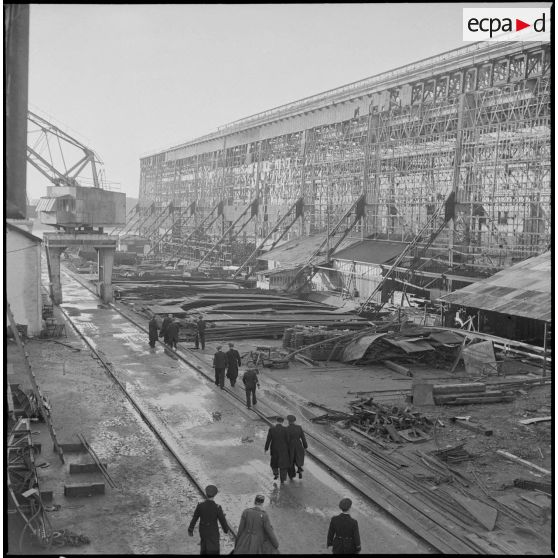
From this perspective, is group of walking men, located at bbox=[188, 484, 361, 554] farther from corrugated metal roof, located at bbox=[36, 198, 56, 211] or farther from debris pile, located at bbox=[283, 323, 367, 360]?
corrugated metal roof, located at bbox=[36, 198, 56, 211]

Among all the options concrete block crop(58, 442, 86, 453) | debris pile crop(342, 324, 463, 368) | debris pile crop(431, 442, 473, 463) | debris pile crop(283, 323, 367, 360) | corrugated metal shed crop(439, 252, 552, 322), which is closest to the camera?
debris pile crop(431, 442, 473, 463)

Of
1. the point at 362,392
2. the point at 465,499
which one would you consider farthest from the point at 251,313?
the point at 465,499

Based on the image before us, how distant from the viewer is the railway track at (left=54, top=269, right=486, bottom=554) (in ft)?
29.5

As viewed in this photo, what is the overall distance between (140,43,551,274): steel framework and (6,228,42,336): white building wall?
18097 mm

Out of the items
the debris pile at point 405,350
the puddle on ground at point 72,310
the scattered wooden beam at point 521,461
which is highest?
the puddle on ground at point 72,310

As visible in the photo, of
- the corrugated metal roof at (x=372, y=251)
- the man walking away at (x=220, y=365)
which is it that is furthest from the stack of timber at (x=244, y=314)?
the man walking away at (x=220, y=365)

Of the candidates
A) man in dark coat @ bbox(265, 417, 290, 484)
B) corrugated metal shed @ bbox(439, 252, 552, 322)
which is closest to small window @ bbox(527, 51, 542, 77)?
corrugated metal shed @ bbox(439, 252, 552, 322)

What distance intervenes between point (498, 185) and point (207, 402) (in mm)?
22835

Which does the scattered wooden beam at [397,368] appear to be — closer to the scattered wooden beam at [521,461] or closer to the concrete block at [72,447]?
the scattered wooden beam at [521,461]

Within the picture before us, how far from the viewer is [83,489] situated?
1018cm

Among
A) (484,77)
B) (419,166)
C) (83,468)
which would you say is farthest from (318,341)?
(419,166)

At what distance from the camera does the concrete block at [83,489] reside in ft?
33.2

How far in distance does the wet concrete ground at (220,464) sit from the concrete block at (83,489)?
656 millimetres

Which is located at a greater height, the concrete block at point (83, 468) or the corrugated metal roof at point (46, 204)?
the corrugated metal roof at point (46, 204)
